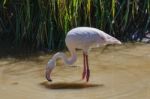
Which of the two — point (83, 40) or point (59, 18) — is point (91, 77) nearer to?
point (83, 40)

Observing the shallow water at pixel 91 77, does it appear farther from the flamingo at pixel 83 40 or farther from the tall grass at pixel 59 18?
the tall grass at pixel 59 18

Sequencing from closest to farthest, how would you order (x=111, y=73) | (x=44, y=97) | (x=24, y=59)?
(x=44, y=97), (x=111, y=73), (x=24, y=59)

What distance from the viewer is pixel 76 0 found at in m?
7.07

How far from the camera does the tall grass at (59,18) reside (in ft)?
23.4

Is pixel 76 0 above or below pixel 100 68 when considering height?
above

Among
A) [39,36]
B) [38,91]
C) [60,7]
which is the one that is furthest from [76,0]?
[38,91]

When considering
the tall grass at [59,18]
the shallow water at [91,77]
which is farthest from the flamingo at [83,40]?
the tall grass at [59,18]

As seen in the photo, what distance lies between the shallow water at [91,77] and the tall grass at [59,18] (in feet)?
1.17

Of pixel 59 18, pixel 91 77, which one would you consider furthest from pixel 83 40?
pixel 59 18

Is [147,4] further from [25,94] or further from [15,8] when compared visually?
[25,94]

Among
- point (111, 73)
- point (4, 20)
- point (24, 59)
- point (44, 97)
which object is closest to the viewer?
point (44, 97)

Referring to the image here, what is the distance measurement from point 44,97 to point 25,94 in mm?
219

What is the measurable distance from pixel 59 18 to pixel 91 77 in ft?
4.32

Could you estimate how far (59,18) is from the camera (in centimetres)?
710
